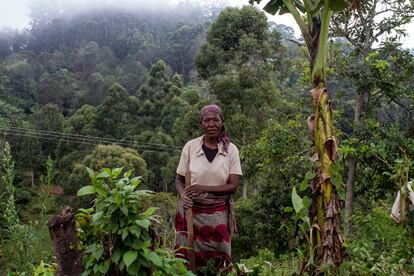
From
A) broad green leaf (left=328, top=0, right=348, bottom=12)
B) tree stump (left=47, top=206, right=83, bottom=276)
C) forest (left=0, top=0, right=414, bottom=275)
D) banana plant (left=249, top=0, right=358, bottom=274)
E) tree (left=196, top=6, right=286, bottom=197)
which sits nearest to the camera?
tree stump (left=47, top=206, right=83, bottom=276)

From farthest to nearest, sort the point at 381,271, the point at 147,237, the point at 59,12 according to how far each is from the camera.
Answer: the point at 59,12
the point at 381,271
the point at 147,237

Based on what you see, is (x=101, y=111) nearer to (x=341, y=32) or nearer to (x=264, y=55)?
(x=264, y=55)

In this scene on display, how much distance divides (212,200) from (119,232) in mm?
1006

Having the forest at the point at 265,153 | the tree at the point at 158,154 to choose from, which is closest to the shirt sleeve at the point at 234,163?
the forest at the point at 265,153

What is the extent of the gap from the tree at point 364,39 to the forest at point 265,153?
0.02m

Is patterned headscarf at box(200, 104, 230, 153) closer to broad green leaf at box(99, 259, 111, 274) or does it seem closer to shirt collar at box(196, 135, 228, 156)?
shirt collar at box(196, 135, 228, 156)

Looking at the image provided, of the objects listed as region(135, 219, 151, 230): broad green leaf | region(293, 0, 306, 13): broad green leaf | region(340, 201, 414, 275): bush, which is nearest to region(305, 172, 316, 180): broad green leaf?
region(340, 201, 414, 275): bush

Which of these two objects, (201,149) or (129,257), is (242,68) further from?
(129,257)

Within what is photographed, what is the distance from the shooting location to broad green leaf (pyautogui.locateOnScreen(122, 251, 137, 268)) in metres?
1.53

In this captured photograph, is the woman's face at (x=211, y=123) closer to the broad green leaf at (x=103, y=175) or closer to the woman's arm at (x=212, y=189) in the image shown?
the woman's arm at (x=212, y=189)

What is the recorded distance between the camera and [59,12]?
7412cm

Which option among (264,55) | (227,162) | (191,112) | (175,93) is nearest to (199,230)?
(227,162)

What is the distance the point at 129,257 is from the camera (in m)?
1.55

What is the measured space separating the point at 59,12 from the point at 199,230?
78.1m
